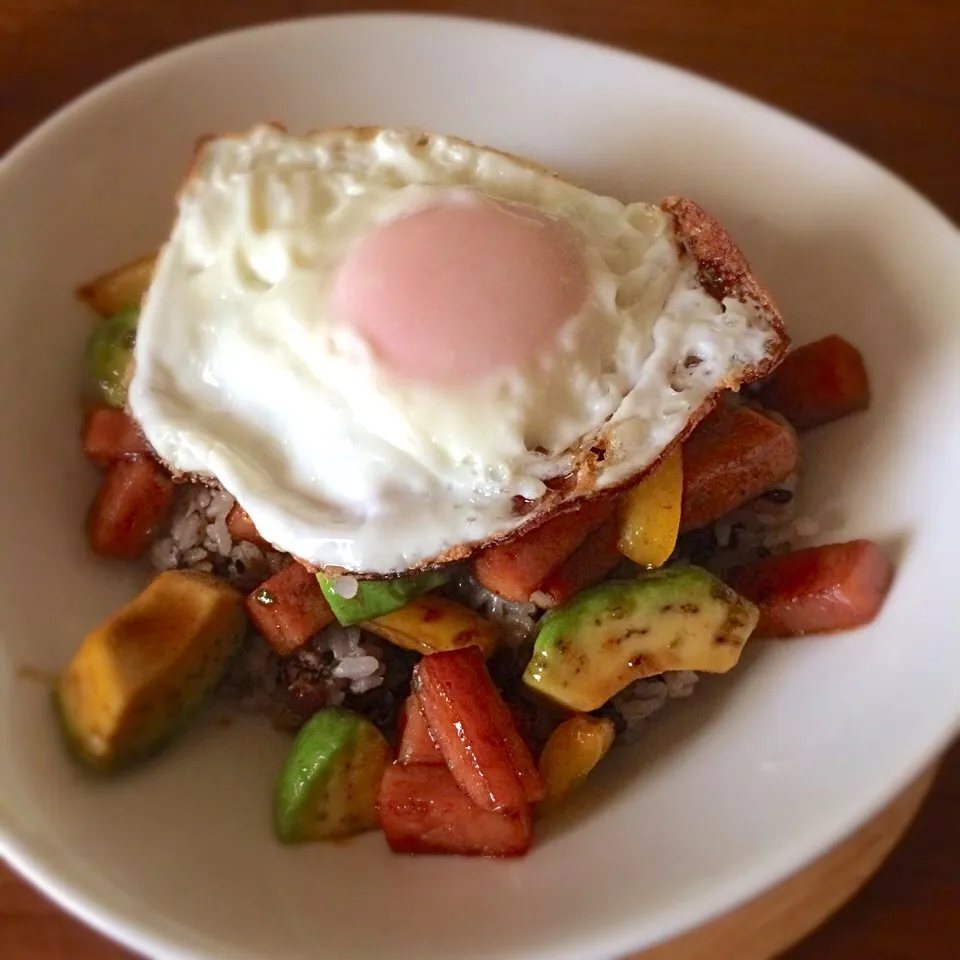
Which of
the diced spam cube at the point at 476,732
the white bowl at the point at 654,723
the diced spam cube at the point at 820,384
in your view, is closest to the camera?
the white bowl at the point at 654,723

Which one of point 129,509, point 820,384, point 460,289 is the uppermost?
point 460,289

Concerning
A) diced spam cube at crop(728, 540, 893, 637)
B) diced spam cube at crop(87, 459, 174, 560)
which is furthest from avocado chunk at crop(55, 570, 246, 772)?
diced spam cube at crop(728, 540, 893, 637)

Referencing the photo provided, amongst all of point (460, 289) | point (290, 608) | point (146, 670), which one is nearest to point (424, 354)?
point (460, 289)

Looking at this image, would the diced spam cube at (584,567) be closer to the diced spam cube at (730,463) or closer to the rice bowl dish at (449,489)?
the rice bowl dish at (449,489)

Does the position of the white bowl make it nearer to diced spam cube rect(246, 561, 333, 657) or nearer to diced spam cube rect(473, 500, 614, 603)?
diced spam cube rect(246, 561, 333, 657)

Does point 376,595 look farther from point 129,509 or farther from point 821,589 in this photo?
point 821,589

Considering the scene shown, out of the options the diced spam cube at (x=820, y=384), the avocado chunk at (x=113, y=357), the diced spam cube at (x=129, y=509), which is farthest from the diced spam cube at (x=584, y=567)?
the avocado chunk at (x=113, y=357)

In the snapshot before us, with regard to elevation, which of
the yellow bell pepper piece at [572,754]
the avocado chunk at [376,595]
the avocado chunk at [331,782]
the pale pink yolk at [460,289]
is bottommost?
the avocado chunk at [331,782]
